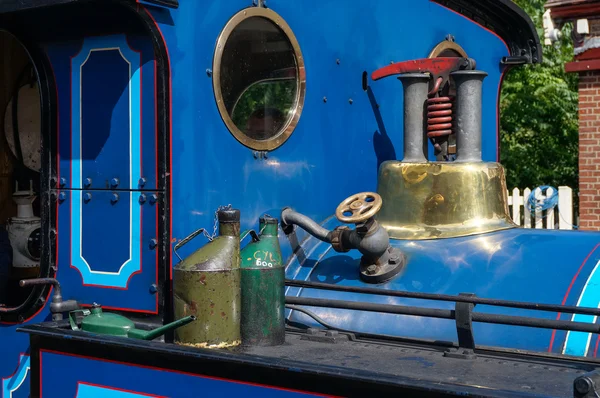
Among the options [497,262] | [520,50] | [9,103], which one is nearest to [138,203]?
[497,262]

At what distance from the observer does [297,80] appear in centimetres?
Answer: 327

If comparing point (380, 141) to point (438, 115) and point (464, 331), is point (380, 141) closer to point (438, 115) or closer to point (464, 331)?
point (438, 115)

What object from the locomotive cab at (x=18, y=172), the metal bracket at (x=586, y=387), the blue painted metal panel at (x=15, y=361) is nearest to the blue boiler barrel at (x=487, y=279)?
the metal bracket at (x=586, y=387)

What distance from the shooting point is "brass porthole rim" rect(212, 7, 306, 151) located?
9.59ft

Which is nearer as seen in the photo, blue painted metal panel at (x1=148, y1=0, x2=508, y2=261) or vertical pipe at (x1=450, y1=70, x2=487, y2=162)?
blue painted metal panel at (x1=148, y1=0, x2=508, y2=261)

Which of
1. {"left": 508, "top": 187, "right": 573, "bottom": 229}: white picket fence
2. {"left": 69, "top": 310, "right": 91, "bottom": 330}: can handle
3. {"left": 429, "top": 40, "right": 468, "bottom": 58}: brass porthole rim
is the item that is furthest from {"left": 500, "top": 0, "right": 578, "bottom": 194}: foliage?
{"left": 69, "top": 310, "right": 91, "bottom": 330}: can handle

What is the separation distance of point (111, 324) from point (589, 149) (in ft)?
27.2

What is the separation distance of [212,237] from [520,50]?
83.6 inches

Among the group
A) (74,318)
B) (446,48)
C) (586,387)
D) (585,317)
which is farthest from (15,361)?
(446,48)

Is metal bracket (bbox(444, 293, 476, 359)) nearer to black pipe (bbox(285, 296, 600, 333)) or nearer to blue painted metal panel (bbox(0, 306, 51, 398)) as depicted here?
black pipe (bbox(285, 296, 600, 333))

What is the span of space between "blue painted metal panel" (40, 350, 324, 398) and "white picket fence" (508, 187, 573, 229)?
867cm

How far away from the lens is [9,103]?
13.4 feet

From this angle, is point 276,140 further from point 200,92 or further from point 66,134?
point 66,134

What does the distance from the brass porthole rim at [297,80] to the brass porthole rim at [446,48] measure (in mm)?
867
